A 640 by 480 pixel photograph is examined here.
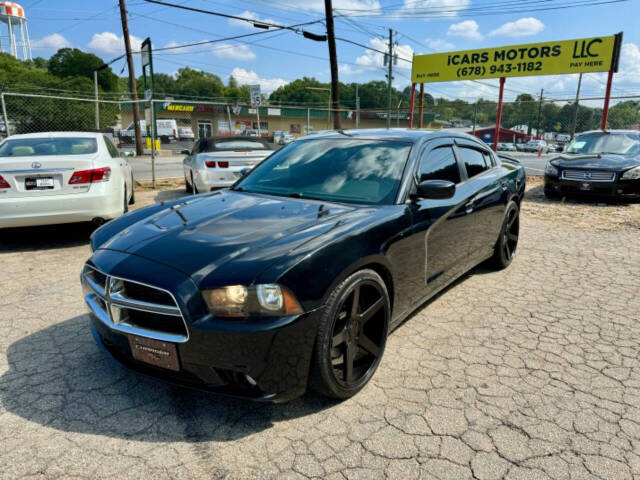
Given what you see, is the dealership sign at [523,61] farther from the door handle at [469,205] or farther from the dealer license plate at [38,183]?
the dealer license plate at [38,183]

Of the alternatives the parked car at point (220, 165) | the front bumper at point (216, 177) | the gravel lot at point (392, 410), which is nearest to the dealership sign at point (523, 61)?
the parked car at point (220, 165)

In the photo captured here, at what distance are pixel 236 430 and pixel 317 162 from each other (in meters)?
2.07

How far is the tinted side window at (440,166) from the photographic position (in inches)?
133

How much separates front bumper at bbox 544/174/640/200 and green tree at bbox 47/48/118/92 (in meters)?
97.2

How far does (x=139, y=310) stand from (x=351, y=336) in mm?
1155

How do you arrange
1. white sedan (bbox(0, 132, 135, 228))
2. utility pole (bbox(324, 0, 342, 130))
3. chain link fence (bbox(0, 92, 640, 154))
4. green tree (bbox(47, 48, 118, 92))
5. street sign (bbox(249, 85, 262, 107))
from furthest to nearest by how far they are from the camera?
green tree (bbox(47, 48, 118, 92)), chain link fence (bbox(0, 92, 640, 154)), utility pole (bbox(324, 0, 342, 130)), street sign (bbox(249, 85, 262, 107)), white sedan (bbox(0, 132, 135, 228))

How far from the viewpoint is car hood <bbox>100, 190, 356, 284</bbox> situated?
7.16ft

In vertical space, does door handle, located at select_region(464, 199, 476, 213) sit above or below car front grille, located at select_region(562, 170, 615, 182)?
above

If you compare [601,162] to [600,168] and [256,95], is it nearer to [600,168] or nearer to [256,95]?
[600,168]

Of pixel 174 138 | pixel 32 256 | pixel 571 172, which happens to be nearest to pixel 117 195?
pixel 32 256

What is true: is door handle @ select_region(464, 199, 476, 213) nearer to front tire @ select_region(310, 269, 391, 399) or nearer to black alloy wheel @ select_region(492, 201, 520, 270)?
black alloy wheel @ select_region(492, 201, 520, 270)

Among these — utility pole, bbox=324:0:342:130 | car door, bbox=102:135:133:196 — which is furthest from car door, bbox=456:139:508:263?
utility pole, bbox=324:0:342:130

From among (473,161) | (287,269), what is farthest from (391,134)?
(287,269)

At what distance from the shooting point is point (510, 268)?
5.18 m
